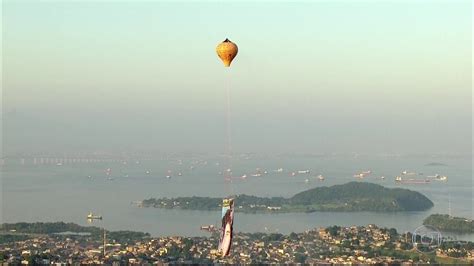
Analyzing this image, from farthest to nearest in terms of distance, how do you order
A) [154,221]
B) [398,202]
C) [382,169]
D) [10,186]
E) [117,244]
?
1. [382,169]
2. [10,186]
3. [398,202]
4. [154,221]
5. [117,244]

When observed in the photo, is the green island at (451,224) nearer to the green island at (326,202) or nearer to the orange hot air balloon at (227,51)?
the green island at (326,202)

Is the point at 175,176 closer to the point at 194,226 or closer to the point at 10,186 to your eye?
the point at 10,186

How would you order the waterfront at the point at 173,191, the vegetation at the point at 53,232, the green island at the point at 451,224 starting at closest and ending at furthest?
1. the vegetation at the point at 53,232
2. the green island at the point at 451,224
3. the waterfront at the point at 173,191

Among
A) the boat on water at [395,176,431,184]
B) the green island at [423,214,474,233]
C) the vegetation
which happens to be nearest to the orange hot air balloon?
the vegetation

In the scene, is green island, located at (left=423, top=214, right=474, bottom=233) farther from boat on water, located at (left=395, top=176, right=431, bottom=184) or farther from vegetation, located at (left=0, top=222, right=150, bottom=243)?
boat on water, located at (left=395, top=176, right=431, bottom=184)

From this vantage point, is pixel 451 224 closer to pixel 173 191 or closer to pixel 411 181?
pixel 173 191

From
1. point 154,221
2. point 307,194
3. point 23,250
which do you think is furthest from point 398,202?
point 23,250

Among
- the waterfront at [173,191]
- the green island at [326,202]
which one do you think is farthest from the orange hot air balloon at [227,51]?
the green island at [326,202]
